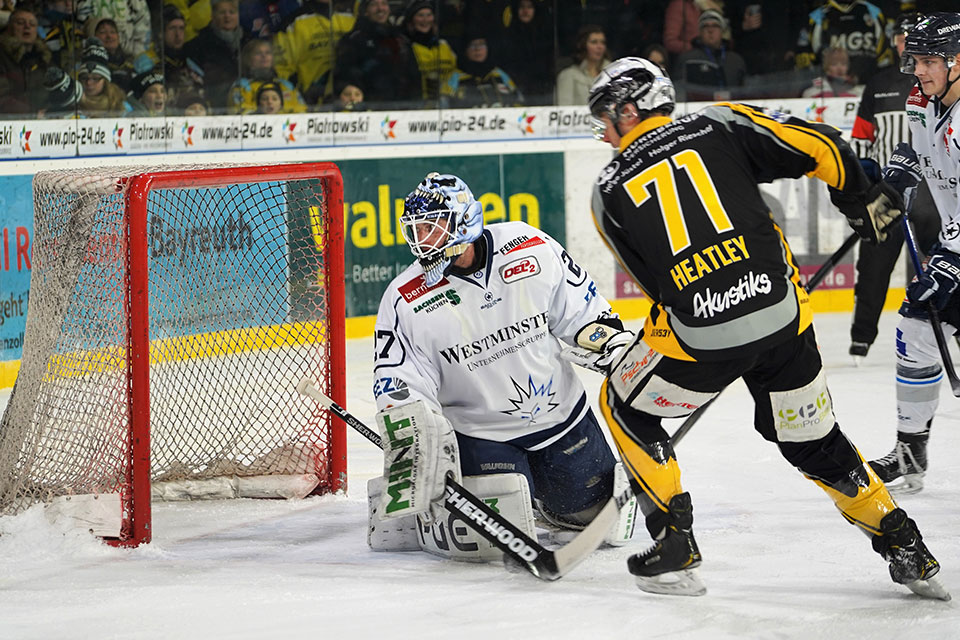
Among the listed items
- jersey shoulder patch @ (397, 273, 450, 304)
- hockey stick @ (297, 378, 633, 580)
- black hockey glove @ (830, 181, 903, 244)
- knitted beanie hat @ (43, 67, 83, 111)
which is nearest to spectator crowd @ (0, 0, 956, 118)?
knitted beanie hat @ (43, 67, 83, 111)

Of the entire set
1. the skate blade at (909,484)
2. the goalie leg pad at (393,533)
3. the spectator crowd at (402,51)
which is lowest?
the goalie leg pad at (393,533)

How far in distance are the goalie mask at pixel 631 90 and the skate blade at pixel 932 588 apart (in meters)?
1.08

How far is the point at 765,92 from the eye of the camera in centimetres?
805

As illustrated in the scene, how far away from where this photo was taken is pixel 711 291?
8.84ft

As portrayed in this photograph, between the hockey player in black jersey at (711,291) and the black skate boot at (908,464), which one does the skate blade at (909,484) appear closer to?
the black skate boot at (908,464)

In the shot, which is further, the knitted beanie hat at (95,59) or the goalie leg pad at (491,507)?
the knitted beanie hat at (95,59)

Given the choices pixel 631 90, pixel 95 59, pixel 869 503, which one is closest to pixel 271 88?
pixel 95 59

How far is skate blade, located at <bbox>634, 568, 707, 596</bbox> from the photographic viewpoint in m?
2.90

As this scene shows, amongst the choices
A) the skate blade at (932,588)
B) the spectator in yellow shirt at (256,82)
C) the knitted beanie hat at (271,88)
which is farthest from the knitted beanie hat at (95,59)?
the skate blade at (932,588)

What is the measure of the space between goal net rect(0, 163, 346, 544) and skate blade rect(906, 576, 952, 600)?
1.75 metres

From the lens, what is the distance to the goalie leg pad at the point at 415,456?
3.12m

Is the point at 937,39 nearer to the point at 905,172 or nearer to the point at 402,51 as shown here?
the point at 905,172

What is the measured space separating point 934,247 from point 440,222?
1.45 meters

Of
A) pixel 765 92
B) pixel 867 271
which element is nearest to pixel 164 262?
pixel 867 271
